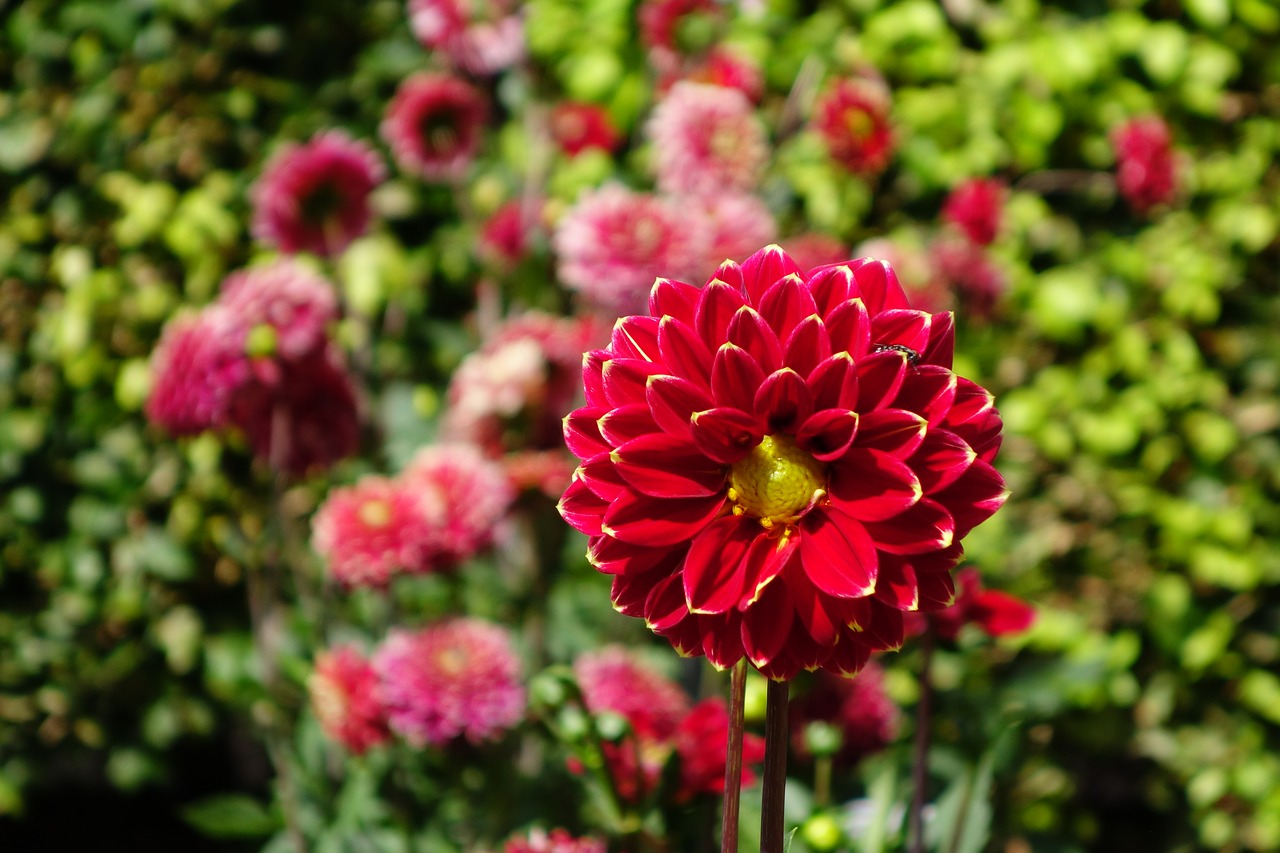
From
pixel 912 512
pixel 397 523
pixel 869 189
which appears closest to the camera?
pixel 912 512

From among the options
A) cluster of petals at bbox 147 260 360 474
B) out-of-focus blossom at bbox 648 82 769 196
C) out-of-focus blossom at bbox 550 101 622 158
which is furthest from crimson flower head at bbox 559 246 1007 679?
out-of-focus blossom at bbox 550 101 622 158

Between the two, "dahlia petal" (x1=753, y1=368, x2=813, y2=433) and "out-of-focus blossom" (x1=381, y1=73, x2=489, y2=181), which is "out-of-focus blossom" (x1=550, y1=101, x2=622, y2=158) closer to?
"out-of-focus blossom" (x1=381, y1=73, x2=489, y2=181)

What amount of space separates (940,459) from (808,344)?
11 cm

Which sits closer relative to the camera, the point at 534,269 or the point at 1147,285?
the point at 534,269

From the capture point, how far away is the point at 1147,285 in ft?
7.43

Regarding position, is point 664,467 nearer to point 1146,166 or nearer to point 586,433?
point 586,433

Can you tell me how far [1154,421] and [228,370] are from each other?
1718 mm

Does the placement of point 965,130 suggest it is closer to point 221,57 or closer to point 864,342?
point 221,57

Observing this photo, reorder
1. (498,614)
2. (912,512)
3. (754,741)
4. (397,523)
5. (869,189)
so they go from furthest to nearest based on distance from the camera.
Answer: (869,189) → (498,614) → (397,523) → (754,741) → (912,512)

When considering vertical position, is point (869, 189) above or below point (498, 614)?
above

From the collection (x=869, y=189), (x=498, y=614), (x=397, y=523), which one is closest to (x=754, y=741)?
(x=397, y=523)

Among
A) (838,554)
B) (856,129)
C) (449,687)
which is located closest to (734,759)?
(838,554)

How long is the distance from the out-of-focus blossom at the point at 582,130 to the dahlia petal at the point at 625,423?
58.3 inches

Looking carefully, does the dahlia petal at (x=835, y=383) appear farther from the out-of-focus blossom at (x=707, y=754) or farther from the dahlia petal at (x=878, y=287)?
the out-of-focus blossom at (x=707, y=754)
